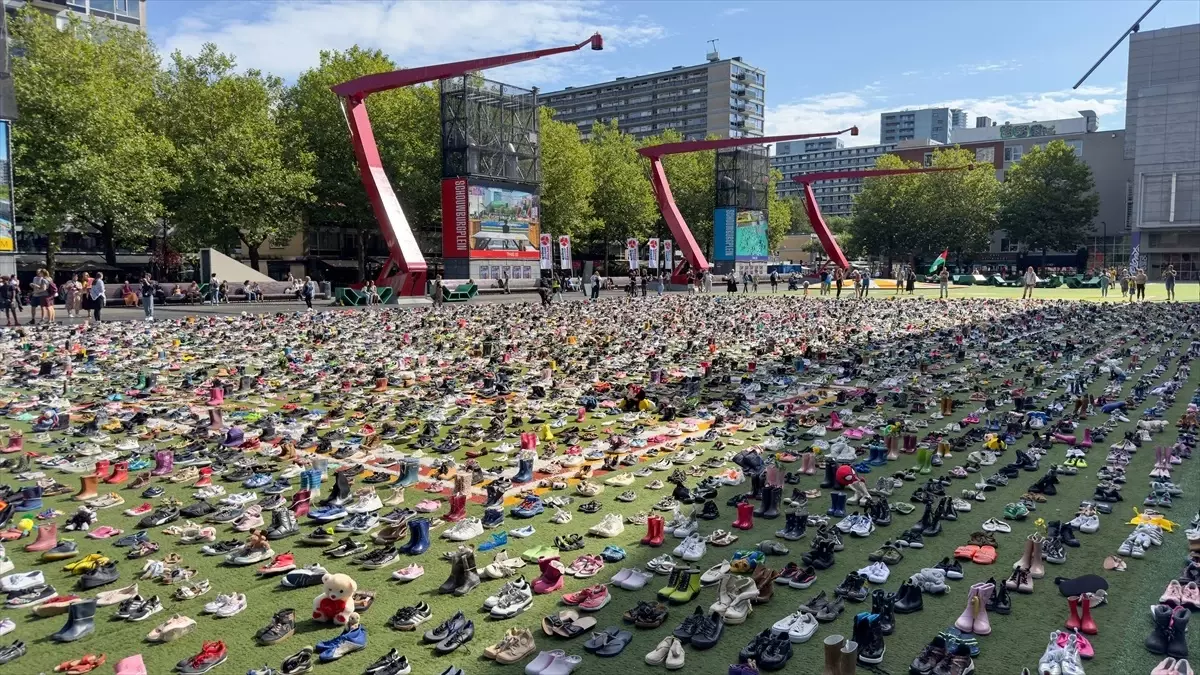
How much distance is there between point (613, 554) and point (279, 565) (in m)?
2.34

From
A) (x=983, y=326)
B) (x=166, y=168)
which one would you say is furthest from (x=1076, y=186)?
(x=166, y=168)

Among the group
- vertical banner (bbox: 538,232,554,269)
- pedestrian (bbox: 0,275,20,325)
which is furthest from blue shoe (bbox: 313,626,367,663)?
vertical banner (bbox: 538,232,554,269)

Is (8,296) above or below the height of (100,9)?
below

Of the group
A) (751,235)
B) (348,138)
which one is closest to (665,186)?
(751,235)

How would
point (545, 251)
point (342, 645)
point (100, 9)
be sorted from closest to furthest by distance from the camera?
point (342, 645) → point (545, 251) → point (100, 9)

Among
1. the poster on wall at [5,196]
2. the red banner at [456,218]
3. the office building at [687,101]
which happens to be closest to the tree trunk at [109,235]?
the poster on wall at [5,196]

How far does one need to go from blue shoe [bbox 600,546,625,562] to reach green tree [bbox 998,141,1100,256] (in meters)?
85.5

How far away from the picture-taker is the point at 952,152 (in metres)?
82.8

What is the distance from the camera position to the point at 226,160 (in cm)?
4247

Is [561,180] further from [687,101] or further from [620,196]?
[687,101]

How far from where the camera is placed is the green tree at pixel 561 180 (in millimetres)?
57250

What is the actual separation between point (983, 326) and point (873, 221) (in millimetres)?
65861

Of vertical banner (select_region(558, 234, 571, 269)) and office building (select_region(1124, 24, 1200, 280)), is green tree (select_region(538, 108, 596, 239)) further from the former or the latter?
office building (select_region(1124, 24, 1200, 280))

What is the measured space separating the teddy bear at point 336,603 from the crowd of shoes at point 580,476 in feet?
0.37
